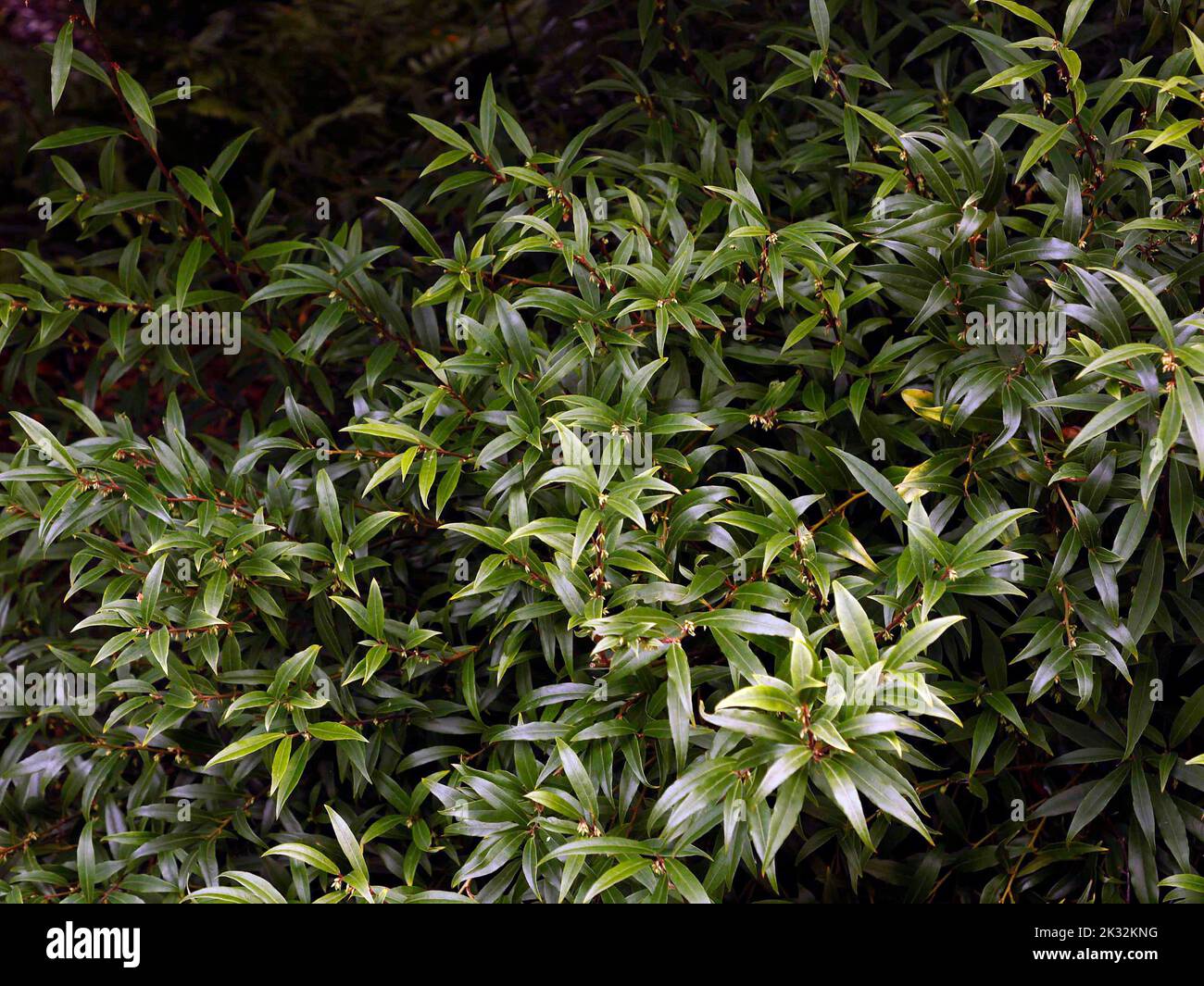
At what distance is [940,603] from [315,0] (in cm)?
290

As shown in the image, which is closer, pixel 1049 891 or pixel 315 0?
pixel 1049 891

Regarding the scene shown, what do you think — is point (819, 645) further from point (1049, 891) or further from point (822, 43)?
point (822, 43)

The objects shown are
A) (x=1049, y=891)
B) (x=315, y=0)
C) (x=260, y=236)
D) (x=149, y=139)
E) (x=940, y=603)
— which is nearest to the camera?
(x=940, y=603)

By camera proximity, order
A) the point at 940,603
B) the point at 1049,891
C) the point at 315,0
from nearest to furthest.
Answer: the point at 940,603 < the point at 1049,891 < the point at 315,0

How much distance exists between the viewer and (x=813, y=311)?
62.9 inches

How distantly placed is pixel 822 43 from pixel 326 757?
1600mm

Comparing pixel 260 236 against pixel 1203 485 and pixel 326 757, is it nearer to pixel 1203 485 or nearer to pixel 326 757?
pixel 326 757

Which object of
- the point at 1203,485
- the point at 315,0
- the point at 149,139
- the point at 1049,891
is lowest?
the point at 1049,891

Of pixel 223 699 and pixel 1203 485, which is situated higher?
pixel 1203 485

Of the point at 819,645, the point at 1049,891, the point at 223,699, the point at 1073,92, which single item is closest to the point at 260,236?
the point at 223,699

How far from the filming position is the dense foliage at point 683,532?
1.36 meters

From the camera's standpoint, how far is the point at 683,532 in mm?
1471

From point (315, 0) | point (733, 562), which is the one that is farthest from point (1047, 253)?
point (315, 0)

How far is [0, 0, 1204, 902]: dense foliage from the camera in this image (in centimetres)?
136
